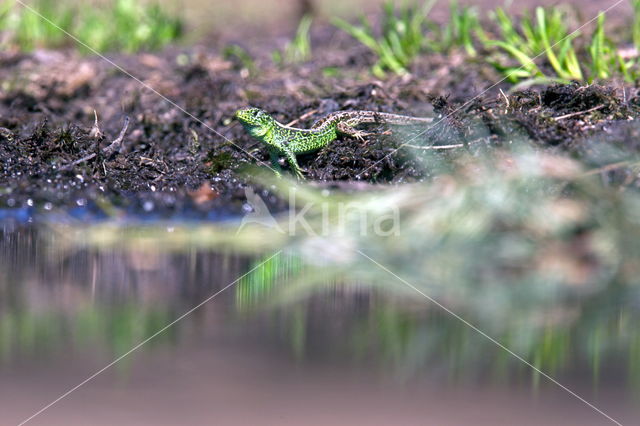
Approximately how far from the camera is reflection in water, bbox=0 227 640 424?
2.98 m

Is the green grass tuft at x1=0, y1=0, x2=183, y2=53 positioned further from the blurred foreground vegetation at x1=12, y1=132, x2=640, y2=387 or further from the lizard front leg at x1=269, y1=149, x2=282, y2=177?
the blurred foreground vegetation at x1=12, y1=132, x2=640, y2=387

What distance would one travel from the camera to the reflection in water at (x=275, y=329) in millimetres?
2979

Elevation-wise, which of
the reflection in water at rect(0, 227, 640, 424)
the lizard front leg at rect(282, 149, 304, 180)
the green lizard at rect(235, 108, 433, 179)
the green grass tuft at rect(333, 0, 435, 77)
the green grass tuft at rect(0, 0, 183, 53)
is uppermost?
the green grass tuft at rect(0, 0, 183, 53)

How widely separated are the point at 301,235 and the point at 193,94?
2845mm

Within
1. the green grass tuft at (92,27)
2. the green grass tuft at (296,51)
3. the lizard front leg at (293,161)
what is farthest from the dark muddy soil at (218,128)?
the green grass tuft at (92,27)

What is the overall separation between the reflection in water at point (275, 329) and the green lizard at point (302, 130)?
1.99 meters

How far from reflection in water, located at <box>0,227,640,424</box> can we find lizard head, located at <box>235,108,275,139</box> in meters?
1.98

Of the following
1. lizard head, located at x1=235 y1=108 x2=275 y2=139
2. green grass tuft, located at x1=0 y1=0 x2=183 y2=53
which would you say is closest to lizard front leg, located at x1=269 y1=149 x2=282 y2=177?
lizard head, located at x1=235 y1=108 x2=275 y2=139

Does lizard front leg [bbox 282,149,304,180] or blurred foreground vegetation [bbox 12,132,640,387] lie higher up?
lizard front leg [bbox 282,149,304,180]

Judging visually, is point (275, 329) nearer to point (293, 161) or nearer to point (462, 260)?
point (462, 260)

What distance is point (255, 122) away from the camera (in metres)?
6.18

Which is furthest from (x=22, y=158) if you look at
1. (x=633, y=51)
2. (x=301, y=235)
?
(x=633, y=51)

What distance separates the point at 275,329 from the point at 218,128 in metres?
3.73

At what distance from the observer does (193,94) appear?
7.42 metres
